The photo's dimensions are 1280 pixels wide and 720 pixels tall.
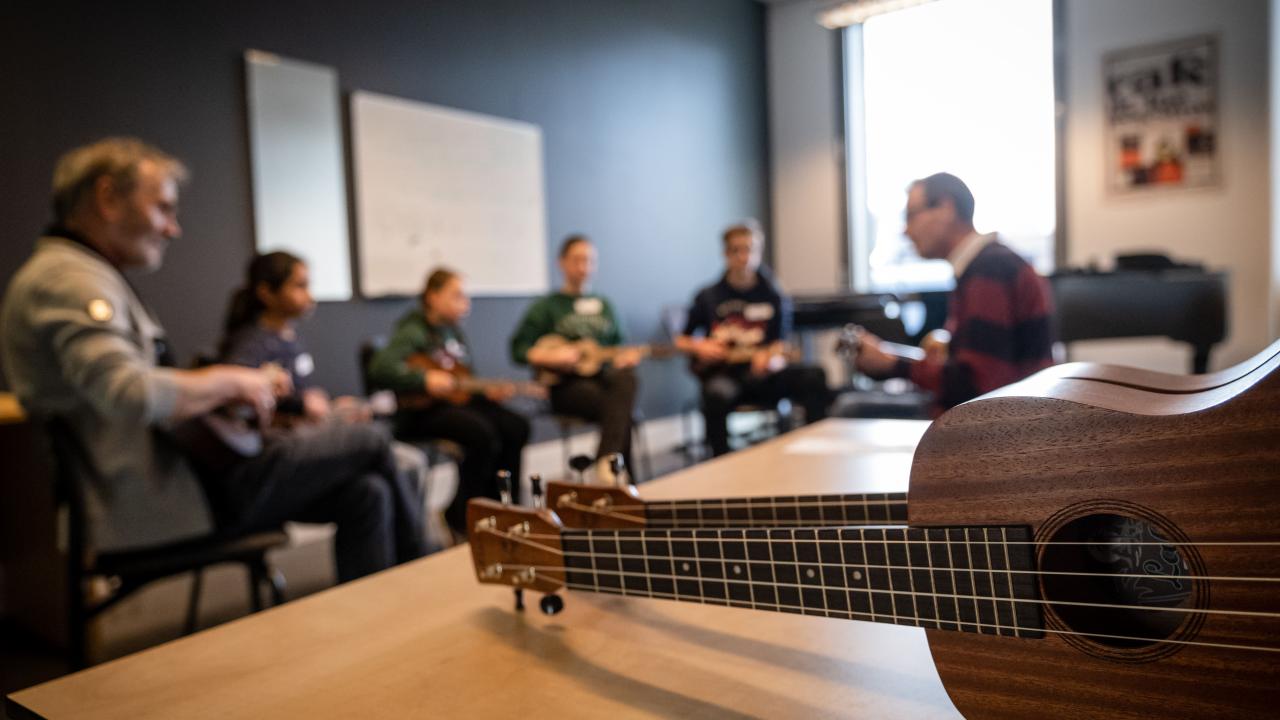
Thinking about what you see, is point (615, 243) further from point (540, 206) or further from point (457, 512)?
point (457, 512)

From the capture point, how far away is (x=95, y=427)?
1882 millimetres

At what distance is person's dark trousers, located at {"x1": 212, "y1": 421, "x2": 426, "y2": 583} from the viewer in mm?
2031

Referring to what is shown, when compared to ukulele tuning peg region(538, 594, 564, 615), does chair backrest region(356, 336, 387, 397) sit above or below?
above

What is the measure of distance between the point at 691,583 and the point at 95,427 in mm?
1712

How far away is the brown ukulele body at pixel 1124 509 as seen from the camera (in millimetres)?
508

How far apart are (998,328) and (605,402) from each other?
78.8 inches

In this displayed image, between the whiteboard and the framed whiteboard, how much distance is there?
117 millimetres

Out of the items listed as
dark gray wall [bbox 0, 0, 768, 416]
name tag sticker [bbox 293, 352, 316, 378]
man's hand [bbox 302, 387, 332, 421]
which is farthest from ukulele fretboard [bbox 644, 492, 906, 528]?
dark gray wall [bbox 0, 0, 768, 416]

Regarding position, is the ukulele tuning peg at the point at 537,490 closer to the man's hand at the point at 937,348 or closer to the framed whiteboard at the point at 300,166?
the man's hand at the point at 937,348

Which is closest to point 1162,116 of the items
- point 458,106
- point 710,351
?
point 710,351

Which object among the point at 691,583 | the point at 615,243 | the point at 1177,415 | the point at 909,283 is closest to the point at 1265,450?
the point at 1177,415

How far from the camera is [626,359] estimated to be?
4047 mm

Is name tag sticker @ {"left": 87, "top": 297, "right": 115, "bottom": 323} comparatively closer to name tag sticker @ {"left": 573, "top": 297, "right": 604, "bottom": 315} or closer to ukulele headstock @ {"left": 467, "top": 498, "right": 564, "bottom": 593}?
ukulele headstock @ {"left": 467, "top": 498, "right": 564, "bottom": 593}

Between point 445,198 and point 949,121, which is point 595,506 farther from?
point 949,121
